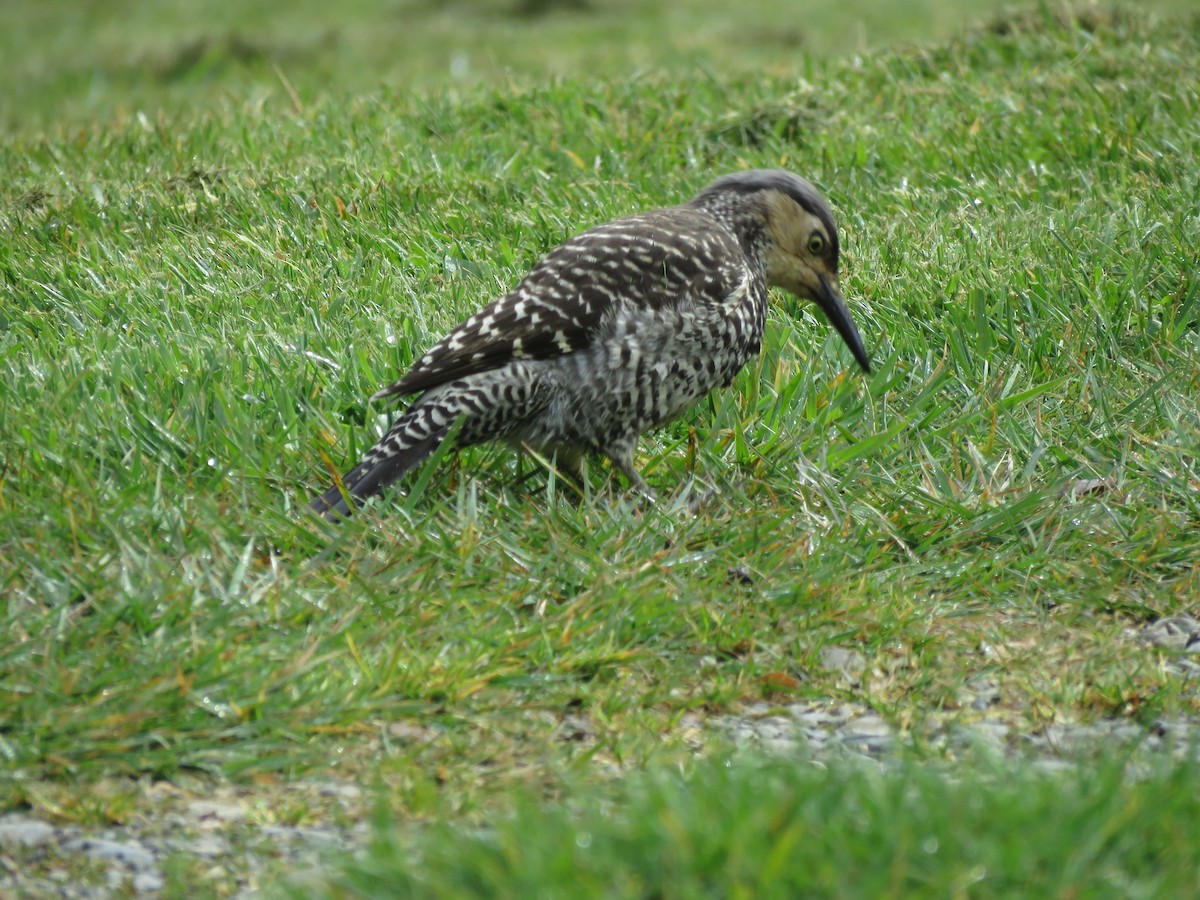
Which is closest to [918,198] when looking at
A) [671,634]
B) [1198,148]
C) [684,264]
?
[1198,148]

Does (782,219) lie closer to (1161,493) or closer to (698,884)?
(1161,493)

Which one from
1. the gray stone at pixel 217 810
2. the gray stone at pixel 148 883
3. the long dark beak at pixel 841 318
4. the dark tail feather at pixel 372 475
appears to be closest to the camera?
the gray stone at pixel 148 883

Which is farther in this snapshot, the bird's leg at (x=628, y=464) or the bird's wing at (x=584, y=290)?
the bird's leg at (x=628, y=464)

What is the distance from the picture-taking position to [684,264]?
4555 mm

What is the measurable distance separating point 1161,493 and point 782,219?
1.60 metres

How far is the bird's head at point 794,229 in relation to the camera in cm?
501

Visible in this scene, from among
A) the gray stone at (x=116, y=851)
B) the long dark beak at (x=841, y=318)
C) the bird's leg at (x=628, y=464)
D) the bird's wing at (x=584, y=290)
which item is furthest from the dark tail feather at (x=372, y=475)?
the long dark beak at (x=841, y=318)

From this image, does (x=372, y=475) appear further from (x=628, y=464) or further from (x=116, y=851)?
(x=116, y=851)

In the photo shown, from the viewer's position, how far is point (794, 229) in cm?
504

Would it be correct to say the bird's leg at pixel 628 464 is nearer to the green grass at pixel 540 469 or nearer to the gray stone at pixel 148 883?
the green grass at pixel 540 469

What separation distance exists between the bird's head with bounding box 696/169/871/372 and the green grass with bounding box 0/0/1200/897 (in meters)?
0.17

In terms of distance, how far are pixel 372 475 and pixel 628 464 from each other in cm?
84

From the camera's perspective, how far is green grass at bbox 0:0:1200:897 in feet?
10.9

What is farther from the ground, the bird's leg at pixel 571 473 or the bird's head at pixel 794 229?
the bird's head at pixel 794 229
